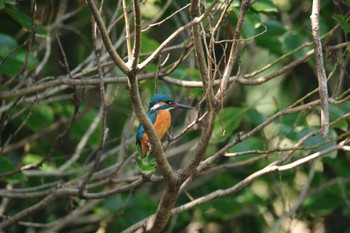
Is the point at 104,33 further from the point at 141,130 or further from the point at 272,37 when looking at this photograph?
the point at 272,37

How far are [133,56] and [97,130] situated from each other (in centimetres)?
321

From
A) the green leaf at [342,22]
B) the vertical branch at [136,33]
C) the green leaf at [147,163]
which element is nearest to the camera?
the vertical branch at [136,33]

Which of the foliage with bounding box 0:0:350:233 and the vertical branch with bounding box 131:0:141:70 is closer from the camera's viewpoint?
the vertical branch with bounding box 131:0:141:70

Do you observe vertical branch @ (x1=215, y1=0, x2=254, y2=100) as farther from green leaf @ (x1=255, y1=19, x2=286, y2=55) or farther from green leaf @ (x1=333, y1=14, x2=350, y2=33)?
green leaf @ (x1=255, y1=19, x2=286, y2=55)

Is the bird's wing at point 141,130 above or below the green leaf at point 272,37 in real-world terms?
below

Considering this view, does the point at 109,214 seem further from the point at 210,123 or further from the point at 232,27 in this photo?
the point at 210,123

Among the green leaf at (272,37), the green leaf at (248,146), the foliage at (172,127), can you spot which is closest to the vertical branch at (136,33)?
the foliage at (172,127)

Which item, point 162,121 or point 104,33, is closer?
point 104,33

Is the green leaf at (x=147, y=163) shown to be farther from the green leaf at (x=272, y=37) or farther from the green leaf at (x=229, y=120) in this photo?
the green leaf at (x=272, y=37)

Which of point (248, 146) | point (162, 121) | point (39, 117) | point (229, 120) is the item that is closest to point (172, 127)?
point (162, 121)

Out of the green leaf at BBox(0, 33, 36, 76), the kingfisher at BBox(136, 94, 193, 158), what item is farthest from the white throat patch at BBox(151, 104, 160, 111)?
the green leaf at BBox(0, 33, 36, 76)

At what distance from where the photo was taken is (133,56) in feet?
9.29

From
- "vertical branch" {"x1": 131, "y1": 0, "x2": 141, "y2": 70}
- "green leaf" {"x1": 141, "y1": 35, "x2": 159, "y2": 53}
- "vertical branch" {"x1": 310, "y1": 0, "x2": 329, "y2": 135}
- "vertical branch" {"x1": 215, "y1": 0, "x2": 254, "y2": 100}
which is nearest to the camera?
"vertical branch" {"x1": 131, "y1": 0, "x2": 141, "y2": 70}

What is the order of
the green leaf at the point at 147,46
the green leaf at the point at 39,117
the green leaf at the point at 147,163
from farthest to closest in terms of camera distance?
the green leaf at the point at 39,117
the green leaf at the point at 147,46
the green leaf at the point at 147,163
